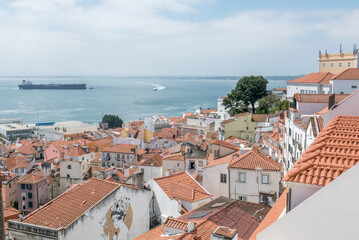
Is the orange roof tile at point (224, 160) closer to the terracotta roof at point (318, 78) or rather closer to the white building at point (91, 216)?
the white building at point (91, 216)

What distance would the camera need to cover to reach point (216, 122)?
178 ft

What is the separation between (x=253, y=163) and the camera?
57.9 ft

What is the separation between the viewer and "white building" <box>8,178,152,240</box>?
11.3 m

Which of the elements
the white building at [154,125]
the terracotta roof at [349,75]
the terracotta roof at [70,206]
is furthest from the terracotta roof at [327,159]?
the white building at [154,125]

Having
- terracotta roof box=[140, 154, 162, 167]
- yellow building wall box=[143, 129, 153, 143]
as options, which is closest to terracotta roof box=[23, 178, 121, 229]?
terracotta roof box=[140, 154, 162, 167]

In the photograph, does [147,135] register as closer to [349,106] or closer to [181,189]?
[181,189]

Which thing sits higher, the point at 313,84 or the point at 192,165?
the point at 313,84

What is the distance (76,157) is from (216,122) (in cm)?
2130

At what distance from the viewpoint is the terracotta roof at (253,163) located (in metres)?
17.3

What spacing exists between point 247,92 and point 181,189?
3982cm

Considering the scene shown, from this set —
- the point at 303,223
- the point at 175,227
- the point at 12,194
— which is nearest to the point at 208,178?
the point at 175,227

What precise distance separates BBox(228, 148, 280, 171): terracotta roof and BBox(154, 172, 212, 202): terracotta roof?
2319 millimetres

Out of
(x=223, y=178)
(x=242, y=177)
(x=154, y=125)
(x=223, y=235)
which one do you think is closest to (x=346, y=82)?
(x=242, y=177)

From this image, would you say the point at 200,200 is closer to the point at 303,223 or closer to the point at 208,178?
the point at 208,178
